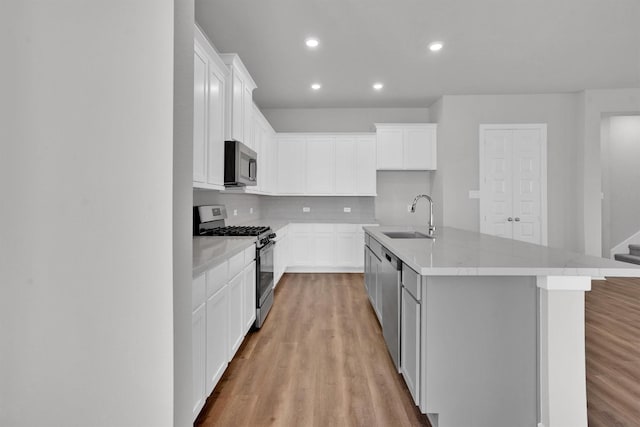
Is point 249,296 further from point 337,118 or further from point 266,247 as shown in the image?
point 337,118

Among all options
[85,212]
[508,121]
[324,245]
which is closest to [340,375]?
[85,212]

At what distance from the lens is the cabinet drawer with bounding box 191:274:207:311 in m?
1.48

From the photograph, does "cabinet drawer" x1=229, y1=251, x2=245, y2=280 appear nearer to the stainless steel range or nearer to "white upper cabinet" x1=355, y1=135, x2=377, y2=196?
the stainless steel range

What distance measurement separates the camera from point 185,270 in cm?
82

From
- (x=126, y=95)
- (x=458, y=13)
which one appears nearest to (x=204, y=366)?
(x=126, y=95)

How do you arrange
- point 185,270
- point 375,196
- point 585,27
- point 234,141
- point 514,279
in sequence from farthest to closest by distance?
point 375,196 < point 585,27 < point 234,141 < point 514,279 < point 185,270

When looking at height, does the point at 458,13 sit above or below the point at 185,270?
above

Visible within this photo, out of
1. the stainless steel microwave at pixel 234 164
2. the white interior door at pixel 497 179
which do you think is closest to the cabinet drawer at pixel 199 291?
the stainless steel microwave at pixel 234 164

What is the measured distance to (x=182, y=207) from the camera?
0.81 metres

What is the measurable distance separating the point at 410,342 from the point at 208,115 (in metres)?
2.07

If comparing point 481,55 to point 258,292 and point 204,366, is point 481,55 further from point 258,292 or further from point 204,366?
point 204,366

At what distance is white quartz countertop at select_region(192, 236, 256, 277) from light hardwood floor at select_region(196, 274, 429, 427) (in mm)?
828

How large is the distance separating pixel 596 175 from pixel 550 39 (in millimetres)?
2610

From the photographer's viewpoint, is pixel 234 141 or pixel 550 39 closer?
pixel 234 141
